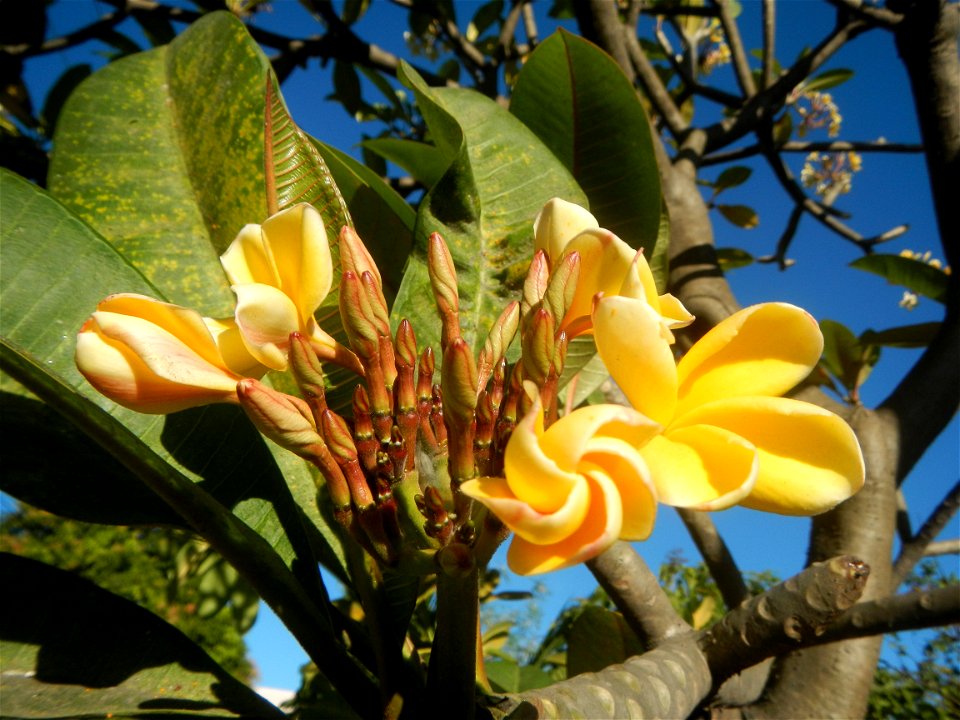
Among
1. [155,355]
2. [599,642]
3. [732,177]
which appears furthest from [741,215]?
[155,355]

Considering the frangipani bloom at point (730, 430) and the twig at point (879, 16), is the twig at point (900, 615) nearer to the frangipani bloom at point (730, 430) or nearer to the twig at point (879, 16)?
the frangipani bloom at point (730, 430)

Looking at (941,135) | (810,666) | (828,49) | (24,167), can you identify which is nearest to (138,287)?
(810,666)

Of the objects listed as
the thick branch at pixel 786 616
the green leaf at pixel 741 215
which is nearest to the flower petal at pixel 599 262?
the thick branch at pixel 786 616

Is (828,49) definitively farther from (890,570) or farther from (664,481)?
(664,481)

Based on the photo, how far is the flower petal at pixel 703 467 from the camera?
1.38ft

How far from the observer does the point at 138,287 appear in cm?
80

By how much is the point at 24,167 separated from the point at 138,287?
4.10 ft

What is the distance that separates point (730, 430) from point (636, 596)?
0.69 m

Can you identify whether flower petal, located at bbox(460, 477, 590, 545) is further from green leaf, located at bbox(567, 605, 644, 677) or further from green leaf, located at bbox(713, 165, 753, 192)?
green leaf, located at bbox(713, 165, 753, 192)

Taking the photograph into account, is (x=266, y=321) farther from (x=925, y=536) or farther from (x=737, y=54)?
(x=737, y=54)

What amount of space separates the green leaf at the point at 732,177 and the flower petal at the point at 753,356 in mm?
2481

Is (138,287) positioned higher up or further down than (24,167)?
further down

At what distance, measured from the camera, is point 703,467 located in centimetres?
44

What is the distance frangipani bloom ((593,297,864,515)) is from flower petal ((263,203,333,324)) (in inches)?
8.5
